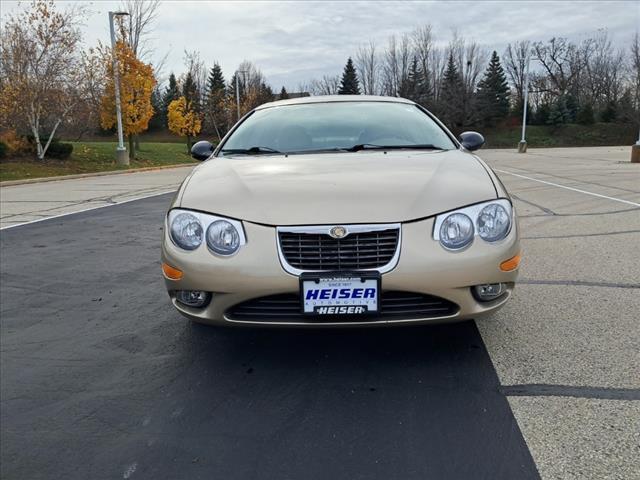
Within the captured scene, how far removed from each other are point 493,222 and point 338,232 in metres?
0.76

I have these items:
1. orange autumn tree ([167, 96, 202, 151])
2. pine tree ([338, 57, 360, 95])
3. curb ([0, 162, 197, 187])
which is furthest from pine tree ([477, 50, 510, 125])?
curb ([0, 162, 197, 187])

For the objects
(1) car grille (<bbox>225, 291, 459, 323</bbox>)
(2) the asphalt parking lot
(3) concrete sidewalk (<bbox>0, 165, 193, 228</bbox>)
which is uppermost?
(1) car grille (<bbox>225, 291, 459, 323</bbox>)

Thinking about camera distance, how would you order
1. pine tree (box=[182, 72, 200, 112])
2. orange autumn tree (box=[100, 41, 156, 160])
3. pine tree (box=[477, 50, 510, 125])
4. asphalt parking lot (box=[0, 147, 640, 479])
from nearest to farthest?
asphalt parking lot (box=[0, 147, 640, 479]), orange autumn tree (box=[100, 41, 156, 160]), pine tree (box=[182, 72, 200, 112]), pine tree (box=[477, 50, 510, 125])

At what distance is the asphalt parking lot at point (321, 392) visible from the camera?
1881mm

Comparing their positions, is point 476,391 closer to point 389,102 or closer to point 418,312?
point 418,312

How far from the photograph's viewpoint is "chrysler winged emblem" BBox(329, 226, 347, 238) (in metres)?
2.25

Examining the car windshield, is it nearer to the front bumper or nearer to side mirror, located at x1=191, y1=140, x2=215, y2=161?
side mirror, located at x1=191, y1=140, x2=215, y2=161

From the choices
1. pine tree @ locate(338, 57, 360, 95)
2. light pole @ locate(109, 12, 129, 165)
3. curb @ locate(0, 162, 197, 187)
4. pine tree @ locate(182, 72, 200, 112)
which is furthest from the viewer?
pine tree @ locate(338, 57, 360, 95)

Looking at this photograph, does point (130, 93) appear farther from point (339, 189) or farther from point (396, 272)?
point (396, 272)

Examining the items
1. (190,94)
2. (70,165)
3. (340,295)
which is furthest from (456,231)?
(190,94)

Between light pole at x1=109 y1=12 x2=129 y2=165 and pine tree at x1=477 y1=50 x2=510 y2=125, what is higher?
pine tree at x1=477 y1=50 x2=510 y2=125

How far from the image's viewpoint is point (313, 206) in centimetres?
234

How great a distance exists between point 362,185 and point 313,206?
297 mm

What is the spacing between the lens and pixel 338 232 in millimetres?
2250
